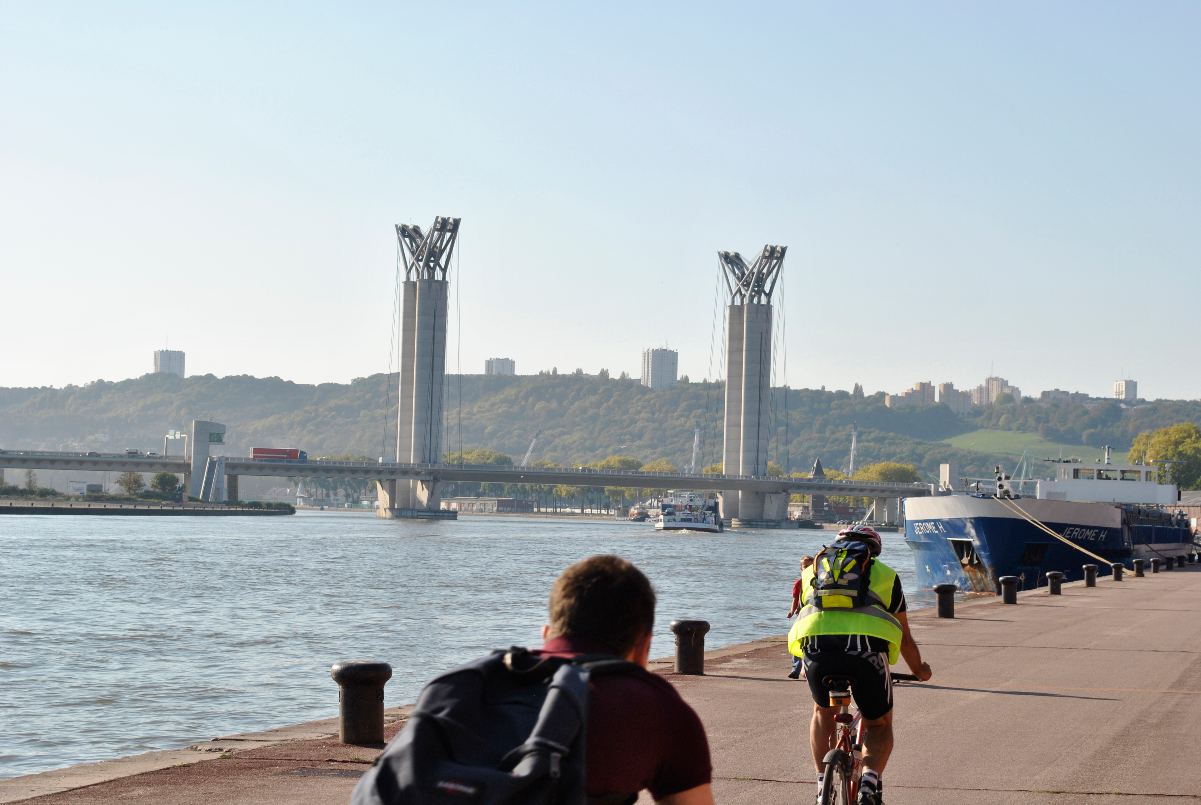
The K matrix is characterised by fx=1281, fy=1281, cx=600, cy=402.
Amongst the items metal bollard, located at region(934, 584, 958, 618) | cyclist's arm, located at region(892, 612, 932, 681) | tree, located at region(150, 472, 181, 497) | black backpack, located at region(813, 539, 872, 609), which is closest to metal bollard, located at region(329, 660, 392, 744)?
cyclist's arm, located at region(892, 612, 932, 681)

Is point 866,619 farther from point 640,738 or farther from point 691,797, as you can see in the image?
point 640,738

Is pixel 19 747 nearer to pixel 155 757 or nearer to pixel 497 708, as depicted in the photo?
pixel 155 757

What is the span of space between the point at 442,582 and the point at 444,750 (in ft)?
164

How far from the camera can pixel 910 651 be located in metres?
7.17

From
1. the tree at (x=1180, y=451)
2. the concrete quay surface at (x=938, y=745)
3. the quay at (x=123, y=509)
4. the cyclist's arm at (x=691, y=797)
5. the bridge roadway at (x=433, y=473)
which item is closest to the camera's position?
the cyclist's arm at (x=691, y=797)

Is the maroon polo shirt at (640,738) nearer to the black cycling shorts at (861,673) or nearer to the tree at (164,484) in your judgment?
the black cycling shorts at (861,673)

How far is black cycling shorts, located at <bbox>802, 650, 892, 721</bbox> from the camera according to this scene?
21.8ft

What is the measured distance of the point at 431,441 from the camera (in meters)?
165

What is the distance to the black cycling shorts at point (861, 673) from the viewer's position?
21.8 ft

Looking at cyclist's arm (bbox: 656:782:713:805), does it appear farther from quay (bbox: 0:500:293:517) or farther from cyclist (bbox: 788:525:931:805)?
quay (bbox: 0:500:293:517)

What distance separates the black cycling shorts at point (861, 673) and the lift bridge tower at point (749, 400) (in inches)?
6296

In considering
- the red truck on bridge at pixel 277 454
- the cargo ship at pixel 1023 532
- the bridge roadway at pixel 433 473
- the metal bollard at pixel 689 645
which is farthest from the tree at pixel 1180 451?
the metal bollard at pixel 689 645

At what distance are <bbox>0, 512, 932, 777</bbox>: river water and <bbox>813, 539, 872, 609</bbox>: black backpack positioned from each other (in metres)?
Result: 10.2

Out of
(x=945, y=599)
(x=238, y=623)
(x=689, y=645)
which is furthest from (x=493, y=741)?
(x=238, y=623)
